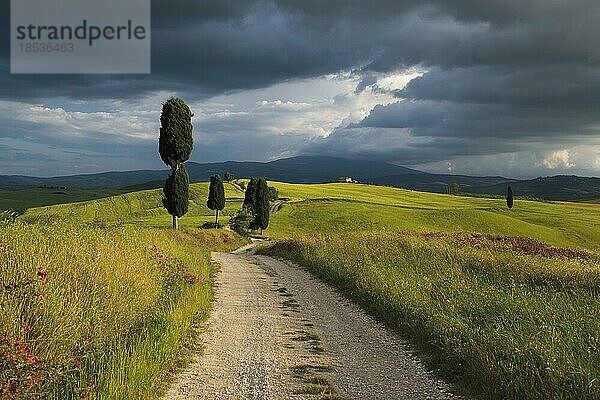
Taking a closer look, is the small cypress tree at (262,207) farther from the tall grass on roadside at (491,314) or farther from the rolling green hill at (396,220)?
the tall grass on roadside at (491,314)

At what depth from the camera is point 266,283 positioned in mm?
20703

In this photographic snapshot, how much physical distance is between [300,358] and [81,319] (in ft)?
13.1

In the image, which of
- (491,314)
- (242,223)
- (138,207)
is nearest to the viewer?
(491,314)

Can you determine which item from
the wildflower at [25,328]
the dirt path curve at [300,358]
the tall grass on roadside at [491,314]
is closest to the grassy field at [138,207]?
the tall grass on roadside at [491,314]

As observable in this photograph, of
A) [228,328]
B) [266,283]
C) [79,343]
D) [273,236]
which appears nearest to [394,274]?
[266,283]

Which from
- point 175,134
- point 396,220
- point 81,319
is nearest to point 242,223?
point 396,220

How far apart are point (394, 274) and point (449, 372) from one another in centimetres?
855

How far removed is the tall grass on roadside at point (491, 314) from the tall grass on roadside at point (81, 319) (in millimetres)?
5038

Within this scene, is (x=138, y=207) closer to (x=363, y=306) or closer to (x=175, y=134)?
(x=175, y=134)

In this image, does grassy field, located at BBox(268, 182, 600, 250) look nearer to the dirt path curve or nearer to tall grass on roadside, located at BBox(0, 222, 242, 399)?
the dirt path curve

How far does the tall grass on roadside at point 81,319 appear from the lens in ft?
21.5

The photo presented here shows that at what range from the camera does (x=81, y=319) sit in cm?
848

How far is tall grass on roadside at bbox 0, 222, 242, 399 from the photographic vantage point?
6547 millimetres

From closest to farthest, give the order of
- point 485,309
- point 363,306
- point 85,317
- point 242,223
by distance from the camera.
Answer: point 85,317, point 485,309, point 363,306, point 242,223
